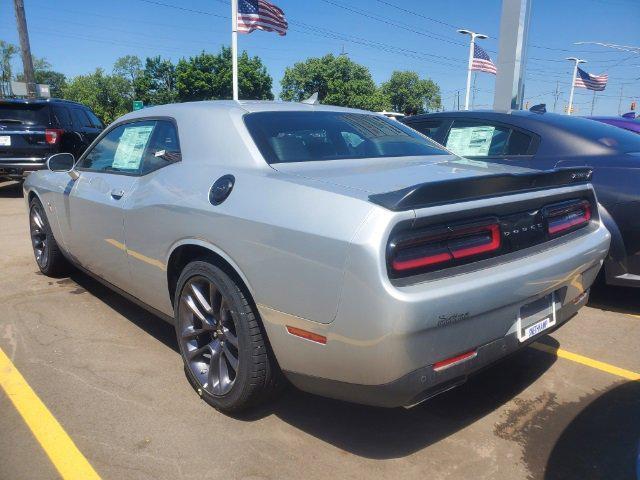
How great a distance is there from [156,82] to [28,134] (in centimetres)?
6483

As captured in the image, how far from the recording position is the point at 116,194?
3.25 meters

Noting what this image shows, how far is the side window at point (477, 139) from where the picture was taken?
4664 millimetres

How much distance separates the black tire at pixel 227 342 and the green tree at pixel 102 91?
289 feet

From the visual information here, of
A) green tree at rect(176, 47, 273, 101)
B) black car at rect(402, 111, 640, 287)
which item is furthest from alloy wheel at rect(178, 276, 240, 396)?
green tree at rect(176, 47, 273, 101)

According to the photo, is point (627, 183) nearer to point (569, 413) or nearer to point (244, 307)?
point (569, 413)

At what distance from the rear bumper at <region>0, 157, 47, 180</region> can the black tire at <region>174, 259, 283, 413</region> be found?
8289 mm

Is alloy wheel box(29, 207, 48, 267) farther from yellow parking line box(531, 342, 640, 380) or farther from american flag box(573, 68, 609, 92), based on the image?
american flag box(573, 68, 609, 92)

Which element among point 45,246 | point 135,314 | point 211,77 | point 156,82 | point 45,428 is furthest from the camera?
point 156,82

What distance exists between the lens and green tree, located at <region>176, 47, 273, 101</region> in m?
61.5

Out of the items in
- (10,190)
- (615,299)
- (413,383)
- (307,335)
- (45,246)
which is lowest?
(10,190)

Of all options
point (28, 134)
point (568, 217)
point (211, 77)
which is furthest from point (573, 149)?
point (211, 77)

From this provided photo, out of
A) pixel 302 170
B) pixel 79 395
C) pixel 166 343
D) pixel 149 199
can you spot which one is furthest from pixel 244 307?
pixel 166 343

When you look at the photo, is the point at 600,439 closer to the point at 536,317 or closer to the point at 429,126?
the point at 536,317

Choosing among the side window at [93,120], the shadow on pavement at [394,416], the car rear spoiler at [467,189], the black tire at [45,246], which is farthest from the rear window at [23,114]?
the car rear spoiler at [467,189]
